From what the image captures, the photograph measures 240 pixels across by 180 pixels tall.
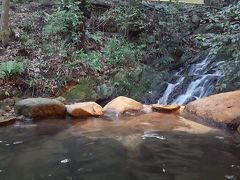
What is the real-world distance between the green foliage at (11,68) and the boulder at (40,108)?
154 cm

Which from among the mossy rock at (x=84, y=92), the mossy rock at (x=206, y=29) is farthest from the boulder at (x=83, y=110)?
the mossy rock at (x=206, y=29)

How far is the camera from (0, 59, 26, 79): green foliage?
1051 cm

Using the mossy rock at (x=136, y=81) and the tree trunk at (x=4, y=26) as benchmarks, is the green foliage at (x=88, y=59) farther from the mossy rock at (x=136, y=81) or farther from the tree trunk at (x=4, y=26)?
the tree trunk at (x=4, y=26)

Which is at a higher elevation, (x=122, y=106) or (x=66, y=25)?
(x=66, y=25)

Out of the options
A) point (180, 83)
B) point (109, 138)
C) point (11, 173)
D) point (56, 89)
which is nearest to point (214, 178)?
point (109, 138)

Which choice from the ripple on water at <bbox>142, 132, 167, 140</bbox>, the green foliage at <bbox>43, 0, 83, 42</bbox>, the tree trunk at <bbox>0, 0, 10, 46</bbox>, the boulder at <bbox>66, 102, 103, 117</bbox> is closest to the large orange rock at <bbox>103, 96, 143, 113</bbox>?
the boulder at <bbox>66, 102, 103, 117</bbox>

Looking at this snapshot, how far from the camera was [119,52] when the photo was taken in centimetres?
1244

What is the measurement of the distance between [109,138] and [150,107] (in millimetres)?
2917

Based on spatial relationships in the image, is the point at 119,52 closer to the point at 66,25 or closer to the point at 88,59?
the point at 88,59

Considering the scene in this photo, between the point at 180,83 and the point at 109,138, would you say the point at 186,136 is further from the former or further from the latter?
the point at 180,83

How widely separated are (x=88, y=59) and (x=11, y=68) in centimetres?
254

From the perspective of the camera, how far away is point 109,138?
721 cm

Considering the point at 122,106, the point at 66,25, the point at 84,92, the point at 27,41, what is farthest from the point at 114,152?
the point at 66,25

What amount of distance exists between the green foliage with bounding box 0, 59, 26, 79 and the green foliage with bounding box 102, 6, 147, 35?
14.0 feet
